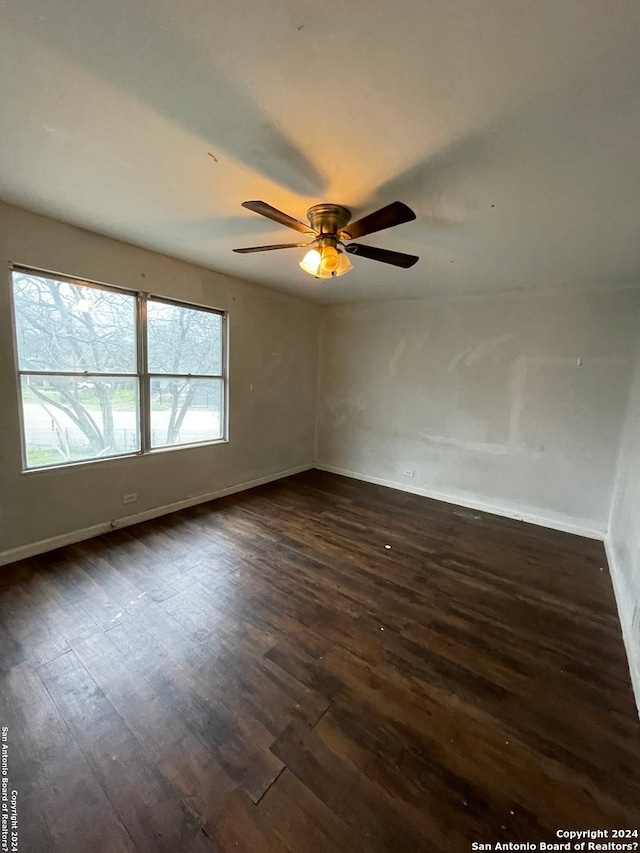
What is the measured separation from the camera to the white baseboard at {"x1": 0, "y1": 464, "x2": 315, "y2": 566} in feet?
8.46

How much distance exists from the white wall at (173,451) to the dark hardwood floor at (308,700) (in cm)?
39

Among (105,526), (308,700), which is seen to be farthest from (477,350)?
(105,526)

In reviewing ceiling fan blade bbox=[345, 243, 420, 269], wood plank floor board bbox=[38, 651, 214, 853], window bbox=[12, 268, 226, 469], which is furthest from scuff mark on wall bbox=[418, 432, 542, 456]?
wood plank floor board bbox=[38, 651, 214, 853]

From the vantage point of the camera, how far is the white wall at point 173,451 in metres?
2.46

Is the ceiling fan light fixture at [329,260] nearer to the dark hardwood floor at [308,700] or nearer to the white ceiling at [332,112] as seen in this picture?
the white ceiling at [332,112]

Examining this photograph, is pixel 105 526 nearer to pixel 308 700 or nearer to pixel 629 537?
pixel 308 700

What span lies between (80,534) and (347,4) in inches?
142

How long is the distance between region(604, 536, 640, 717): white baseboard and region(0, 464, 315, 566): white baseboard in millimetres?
3697

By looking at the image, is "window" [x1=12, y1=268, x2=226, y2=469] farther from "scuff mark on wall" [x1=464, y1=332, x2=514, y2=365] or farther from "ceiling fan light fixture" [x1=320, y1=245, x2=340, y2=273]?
"scuff mark on wall" [x1=464, y1=332, x2=514, y2=365]

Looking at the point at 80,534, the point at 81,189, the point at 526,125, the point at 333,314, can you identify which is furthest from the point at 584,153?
the point at 80,534

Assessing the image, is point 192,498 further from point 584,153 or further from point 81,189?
point 584,153

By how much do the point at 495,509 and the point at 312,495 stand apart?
220 centimetres

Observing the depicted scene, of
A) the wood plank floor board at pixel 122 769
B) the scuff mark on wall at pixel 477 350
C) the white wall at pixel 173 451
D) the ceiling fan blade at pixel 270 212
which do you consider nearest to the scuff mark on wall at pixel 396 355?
the scuff mark on wall at pixel 477 350

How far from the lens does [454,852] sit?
1074mm
